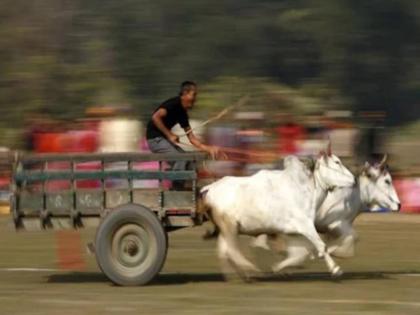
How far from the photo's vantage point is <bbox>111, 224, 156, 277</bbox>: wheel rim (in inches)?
569

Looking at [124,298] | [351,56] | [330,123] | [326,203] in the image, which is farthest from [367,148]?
[351,56]

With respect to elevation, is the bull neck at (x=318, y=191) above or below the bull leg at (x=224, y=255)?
above

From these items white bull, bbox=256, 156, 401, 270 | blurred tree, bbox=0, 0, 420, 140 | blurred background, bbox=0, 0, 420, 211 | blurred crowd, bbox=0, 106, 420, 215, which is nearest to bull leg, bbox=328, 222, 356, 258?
white bull, bbox=256, 156, 401, 270

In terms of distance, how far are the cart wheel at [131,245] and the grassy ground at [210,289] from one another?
0.58ft

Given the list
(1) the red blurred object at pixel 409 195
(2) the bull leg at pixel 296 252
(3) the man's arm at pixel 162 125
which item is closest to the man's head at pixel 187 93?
(3) the man's arm at pixel 162 125

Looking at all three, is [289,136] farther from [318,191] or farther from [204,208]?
[204,208]

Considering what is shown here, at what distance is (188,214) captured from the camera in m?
14.5

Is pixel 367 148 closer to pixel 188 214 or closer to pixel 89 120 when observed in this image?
pixel 89 120

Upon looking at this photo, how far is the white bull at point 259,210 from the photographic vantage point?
1442 cm

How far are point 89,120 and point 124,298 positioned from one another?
11088 millimetres

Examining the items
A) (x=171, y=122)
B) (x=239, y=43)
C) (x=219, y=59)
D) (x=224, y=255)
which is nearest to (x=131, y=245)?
(x=224, y=255)

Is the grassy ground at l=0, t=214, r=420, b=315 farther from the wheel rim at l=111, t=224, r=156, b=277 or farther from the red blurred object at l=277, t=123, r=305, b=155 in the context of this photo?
the red blurred object at l=277, t=123, r=305, b=155

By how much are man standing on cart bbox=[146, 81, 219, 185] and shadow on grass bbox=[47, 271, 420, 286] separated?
4.68ft

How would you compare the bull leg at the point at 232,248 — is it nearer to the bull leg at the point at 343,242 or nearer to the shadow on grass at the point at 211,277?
the shadow on grass at the point at 211,277
